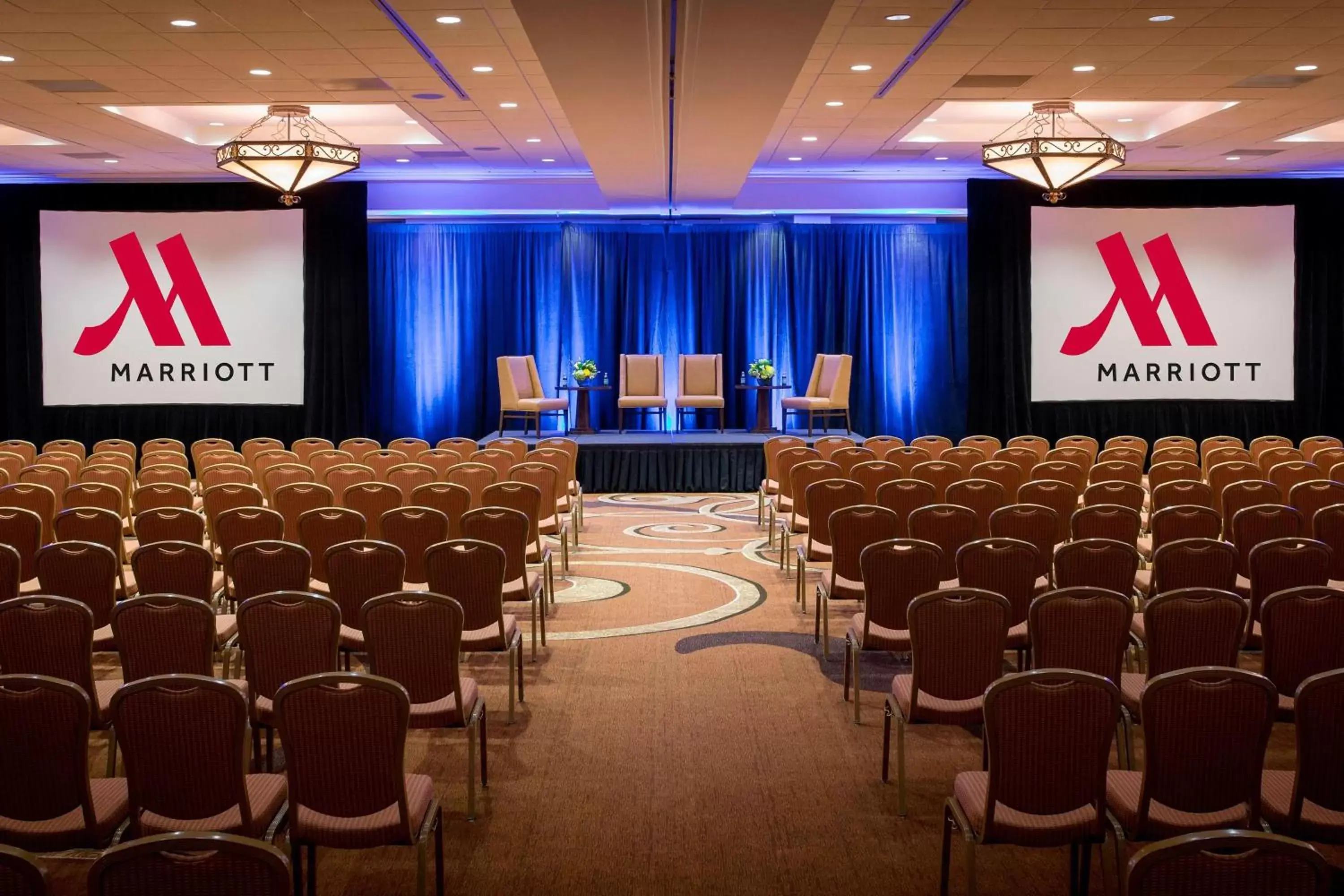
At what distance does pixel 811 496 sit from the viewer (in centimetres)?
836

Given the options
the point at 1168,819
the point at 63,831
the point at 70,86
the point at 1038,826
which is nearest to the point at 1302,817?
the point at 1168,819

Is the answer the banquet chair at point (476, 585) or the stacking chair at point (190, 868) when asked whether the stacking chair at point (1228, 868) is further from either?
the banquet chair at point (476, 585)

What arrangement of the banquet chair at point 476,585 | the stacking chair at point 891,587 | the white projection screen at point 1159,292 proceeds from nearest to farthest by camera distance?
the stacking chair at point 891,587
the banquet chair at point 476,585
the white projection screen at point 1159,292

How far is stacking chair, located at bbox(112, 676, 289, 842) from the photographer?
12.0 ft

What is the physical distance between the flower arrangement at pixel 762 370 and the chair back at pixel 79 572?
1292cm

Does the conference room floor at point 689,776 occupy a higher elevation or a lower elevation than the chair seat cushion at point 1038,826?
lower

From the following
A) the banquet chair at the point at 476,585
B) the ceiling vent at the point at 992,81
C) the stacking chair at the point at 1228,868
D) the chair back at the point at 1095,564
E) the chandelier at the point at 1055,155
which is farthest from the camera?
the chandelier at the point at 1055,155

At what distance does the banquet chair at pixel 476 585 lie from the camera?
6.06 meters

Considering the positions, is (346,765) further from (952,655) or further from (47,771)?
(952,655)

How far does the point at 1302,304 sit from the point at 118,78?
50.7ft

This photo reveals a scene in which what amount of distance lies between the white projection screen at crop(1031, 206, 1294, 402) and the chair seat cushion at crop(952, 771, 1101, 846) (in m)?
14.6

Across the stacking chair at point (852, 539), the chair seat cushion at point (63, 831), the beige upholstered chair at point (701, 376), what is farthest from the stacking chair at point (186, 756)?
the beige upholstered chair at point (701, 376)

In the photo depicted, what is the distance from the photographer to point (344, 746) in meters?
3.77

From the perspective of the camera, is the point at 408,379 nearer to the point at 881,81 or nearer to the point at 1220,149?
the point at 881,81
